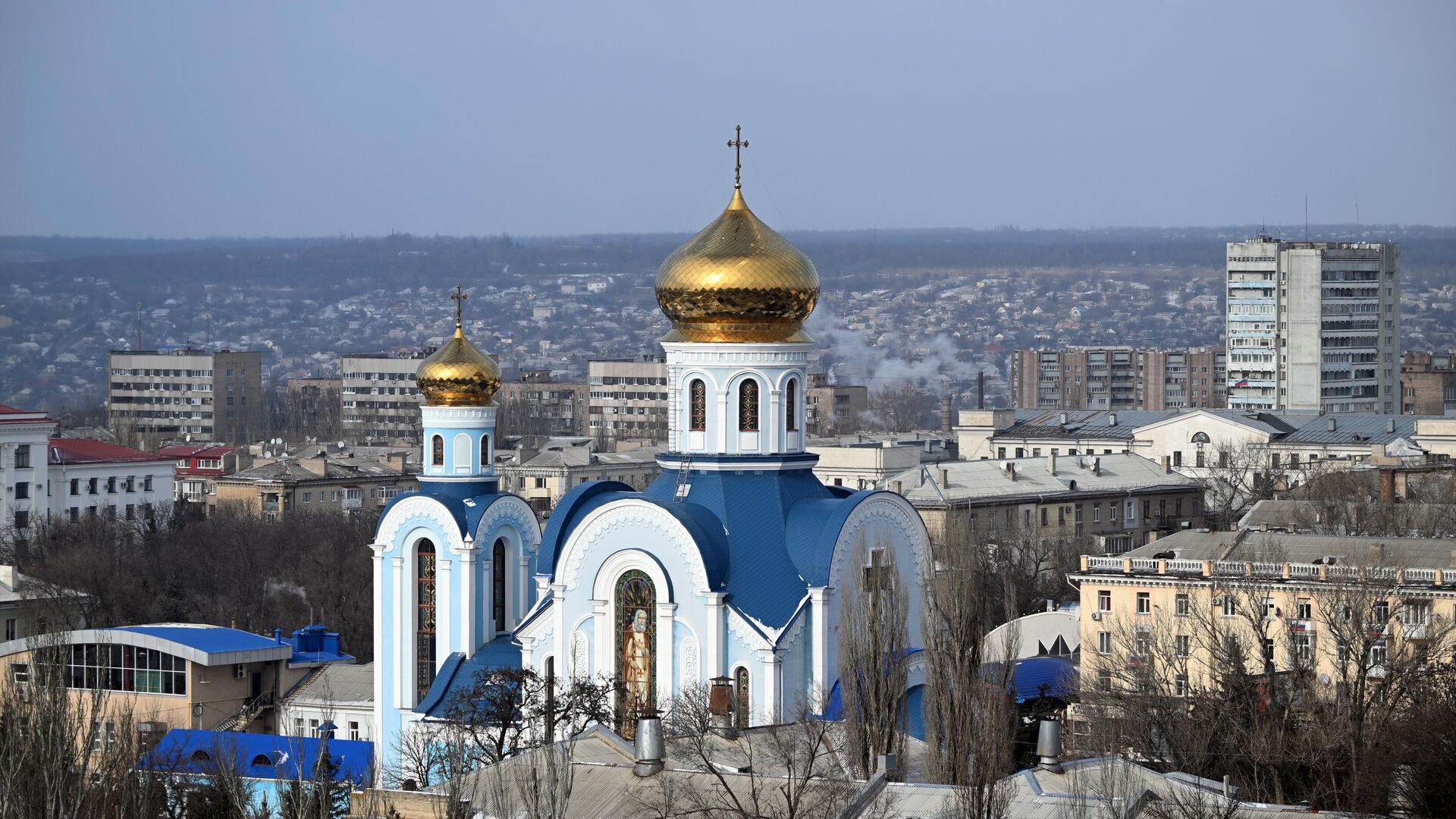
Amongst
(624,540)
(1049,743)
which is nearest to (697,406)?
(624,540)

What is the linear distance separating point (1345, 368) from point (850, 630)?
7100 centimetres

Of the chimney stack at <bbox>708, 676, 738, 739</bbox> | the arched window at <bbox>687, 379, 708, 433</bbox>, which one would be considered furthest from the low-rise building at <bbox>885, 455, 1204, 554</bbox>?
the chimney stack at <bbox>708, 676, 738, 739</bbox>

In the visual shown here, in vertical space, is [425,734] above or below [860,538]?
below

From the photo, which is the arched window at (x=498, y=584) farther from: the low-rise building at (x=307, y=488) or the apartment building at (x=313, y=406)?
the apartment building at (x=313, y=406)

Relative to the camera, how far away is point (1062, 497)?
52750 mm

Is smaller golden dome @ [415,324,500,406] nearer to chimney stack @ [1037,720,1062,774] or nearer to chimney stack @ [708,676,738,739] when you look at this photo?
chimney stack @ [708,676,738,739]

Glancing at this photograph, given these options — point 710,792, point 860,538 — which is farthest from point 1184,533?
point 710,792

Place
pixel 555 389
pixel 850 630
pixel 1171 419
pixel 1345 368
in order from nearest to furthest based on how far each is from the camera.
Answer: pixel 850 630 < pixel 1171 419 < pixel 1345 368 < pixel 555 389

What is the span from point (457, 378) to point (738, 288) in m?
3.83

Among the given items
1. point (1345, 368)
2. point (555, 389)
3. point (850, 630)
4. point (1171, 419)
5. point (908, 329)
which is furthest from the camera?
point (908, 329)

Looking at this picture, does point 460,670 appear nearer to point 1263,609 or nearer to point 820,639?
point 820,639

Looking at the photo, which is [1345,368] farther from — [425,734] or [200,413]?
[425,734]

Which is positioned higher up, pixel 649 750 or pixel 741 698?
pixel 649 750

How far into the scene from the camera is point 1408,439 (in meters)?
62.4
